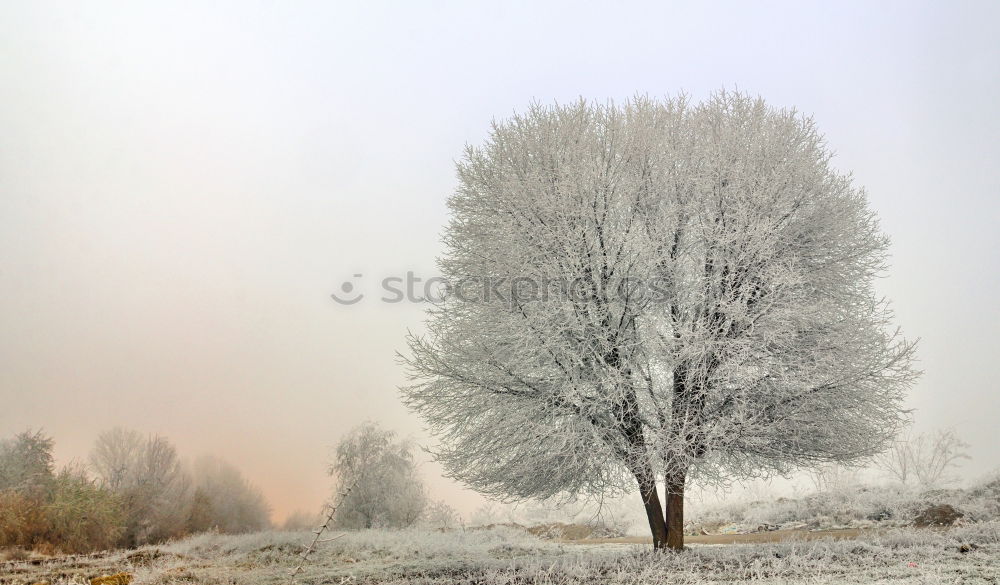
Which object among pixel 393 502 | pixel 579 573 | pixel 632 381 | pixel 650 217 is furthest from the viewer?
pixel 393 502

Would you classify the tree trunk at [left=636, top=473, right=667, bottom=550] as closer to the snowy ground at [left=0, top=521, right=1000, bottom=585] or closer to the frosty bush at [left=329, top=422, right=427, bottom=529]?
the snowy ground at [left=0, top=521, right=1000, bottom=585]

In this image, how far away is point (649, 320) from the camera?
28.9 ft

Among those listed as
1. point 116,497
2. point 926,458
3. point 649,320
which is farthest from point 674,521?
point 926,458

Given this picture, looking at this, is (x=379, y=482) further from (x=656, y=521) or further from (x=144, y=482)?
(x=656, y=521)

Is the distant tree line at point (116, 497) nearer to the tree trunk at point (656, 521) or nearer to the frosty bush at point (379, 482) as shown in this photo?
the frosty bush at point (379, 482)

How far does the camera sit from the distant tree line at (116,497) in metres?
9.27

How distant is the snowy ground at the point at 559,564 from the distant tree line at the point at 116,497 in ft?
4.09

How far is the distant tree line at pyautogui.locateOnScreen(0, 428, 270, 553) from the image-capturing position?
9273mm

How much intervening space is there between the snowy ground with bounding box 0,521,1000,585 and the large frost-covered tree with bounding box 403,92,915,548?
47.9 inches

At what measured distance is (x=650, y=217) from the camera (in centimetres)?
962

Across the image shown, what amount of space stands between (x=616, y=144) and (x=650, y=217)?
1.30 metres

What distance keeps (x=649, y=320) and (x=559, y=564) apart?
12.2 ft

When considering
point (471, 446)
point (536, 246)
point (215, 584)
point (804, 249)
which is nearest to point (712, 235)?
point (804, 249)

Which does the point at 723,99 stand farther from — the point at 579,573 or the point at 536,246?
the point at 579,573
